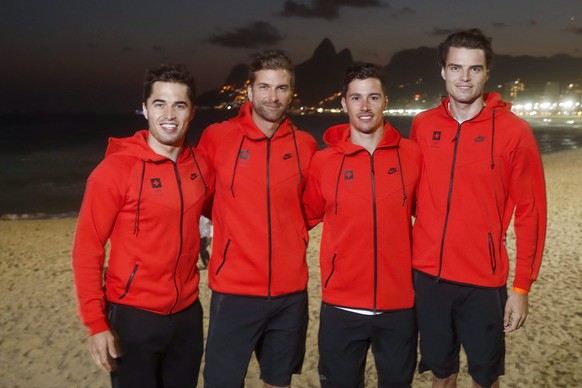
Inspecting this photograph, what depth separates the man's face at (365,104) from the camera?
12.0 ft

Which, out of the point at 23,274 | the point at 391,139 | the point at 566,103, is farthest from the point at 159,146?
the point at 566,103

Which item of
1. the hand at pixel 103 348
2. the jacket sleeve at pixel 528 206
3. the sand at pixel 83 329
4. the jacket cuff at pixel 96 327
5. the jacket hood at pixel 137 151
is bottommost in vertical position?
the sand at pixel 83 329

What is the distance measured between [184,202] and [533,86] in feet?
704

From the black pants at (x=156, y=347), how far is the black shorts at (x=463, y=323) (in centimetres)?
178

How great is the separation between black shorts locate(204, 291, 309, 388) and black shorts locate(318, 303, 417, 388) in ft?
0.81

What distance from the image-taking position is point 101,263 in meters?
3.21

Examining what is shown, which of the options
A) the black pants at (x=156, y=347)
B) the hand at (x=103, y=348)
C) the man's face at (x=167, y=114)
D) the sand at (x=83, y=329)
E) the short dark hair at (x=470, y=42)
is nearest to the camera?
the hand at (x=103, y=348)

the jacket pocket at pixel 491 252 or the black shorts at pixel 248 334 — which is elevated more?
the jacket pocket at pixel 491 252

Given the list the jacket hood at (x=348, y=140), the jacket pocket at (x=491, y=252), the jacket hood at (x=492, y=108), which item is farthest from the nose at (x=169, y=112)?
the jacket pocket at (x=491, y=252)

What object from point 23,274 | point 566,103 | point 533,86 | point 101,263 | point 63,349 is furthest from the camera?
point 533,86

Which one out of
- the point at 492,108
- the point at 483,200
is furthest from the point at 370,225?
the point at 492,108

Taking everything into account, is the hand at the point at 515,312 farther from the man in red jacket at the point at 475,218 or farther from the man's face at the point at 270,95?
the man's face at the point at 270,95

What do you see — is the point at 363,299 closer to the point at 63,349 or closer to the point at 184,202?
the point at 184,202

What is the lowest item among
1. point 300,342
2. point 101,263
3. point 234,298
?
point 300,342
